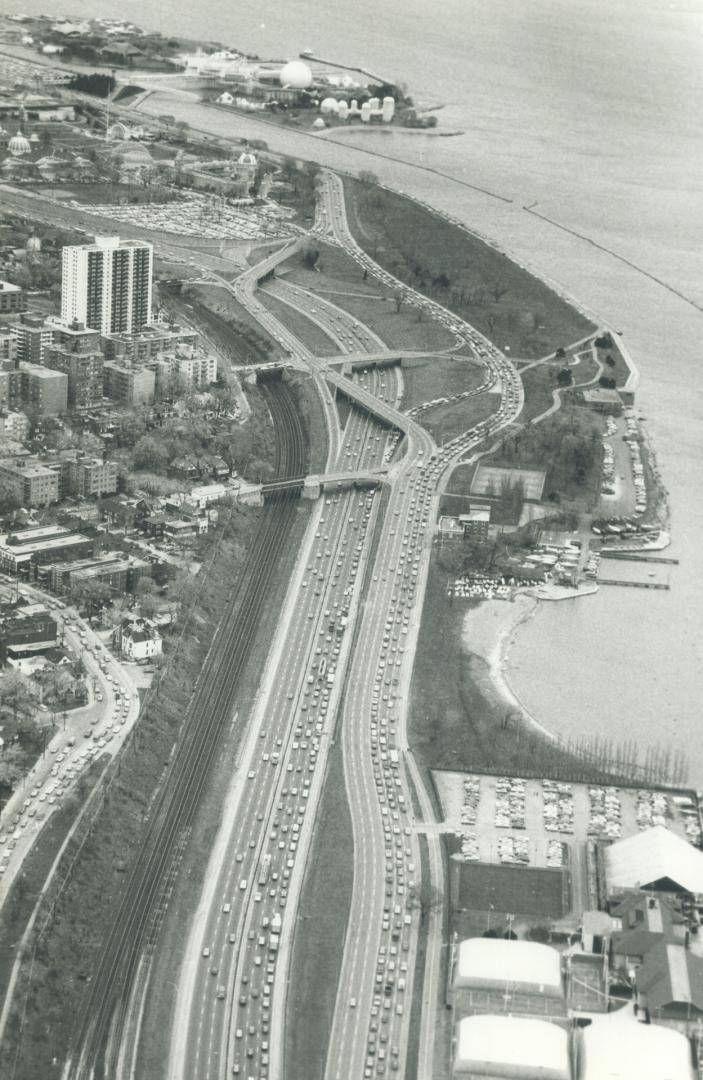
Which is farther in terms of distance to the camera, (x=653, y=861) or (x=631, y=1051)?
(x=653, y=861)

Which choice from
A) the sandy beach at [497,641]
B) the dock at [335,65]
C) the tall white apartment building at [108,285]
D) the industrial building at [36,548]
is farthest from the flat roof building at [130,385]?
the dock at [335,65]

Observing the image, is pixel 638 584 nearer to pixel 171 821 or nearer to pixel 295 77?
pixel 171 821

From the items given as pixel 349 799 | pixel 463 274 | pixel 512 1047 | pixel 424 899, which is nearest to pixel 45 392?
pixel 349 799

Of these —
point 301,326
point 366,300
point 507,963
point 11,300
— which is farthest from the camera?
point 366,300

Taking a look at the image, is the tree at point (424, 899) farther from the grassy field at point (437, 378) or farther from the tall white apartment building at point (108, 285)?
the tall white apartment building at point (108, 285)

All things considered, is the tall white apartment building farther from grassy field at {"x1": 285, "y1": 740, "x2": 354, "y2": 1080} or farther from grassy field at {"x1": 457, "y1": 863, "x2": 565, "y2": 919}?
grassy field at {"x1": 457, "y1": 863, "x2": 565, "y2": 919}

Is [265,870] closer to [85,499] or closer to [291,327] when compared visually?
[85,499]

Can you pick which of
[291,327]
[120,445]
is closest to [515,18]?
[291,327]
